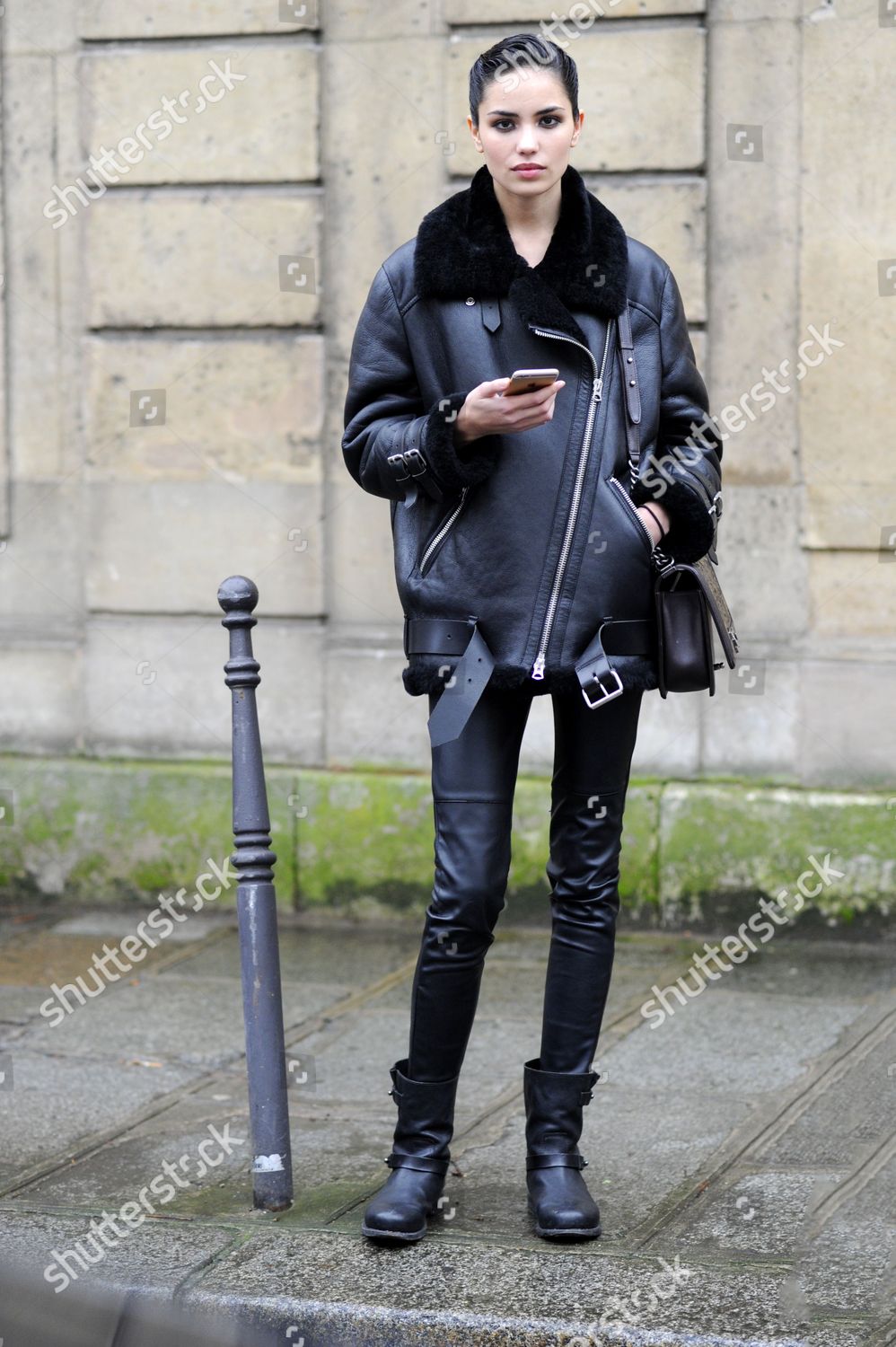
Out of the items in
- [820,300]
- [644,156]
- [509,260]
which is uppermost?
[644,156]

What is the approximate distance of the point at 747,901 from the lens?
5.76 metres

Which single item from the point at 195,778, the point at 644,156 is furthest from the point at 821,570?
the point at 195,778

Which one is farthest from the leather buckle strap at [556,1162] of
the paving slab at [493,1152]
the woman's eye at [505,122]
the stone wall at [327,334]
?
the stone wall at [327,334]

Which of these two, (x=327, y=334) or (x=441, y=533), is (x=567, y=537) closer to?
(x=441, y=533)

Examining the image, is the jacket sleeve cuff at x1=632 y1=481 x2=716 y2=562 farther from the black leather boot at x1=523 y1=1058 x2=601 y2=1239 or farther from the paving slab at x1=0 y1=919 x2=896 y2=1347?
the paving slab at x1=0 y1=919 x2=896 y2=1347

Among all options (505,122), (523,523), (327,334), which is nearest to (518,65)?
(505,122)

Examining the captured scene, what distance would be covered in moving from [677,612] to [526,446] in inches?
16.8

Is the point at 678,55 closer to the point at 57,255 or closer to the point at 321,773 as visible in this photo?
the point at 57,255

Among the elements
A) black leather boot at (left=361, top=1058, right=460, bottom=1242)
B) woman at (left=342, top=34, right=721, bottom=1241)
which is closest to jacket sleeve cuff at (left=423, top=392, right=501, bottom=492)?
woman at (left=342, top=34, right=721, bottom=1241)

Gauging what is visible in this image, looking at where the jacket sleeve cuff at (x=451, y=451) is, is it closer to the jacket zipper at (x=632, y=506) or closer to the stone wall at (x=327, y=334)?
the jacket zipper at (x=632, y=506)

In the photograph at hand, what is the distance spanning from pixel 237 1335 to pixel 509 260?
2010mm

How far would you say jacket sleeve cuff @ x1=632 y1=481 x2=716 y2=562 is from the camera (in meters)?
3.38

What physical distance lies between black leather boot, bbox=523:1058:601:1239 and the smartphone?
52.6 inches

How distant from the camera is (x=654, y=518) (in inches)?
133
